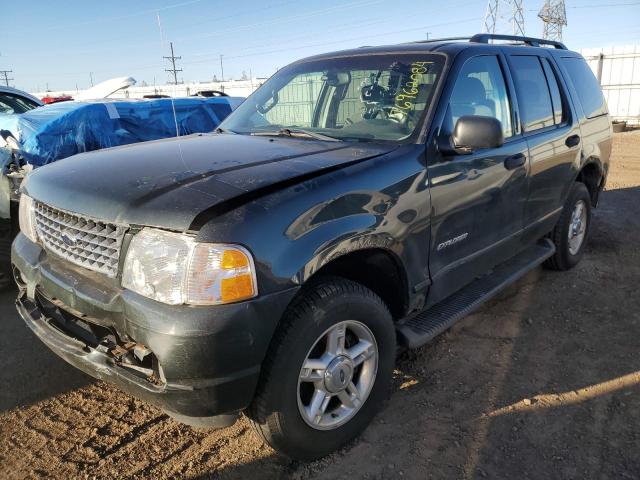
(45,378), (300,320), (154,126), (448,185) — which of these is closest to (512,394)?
(448,185)

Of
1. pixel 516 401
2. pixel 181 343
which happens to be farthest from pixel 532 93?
pixel 181 343

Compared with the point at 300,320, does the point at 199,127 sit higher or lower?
higher

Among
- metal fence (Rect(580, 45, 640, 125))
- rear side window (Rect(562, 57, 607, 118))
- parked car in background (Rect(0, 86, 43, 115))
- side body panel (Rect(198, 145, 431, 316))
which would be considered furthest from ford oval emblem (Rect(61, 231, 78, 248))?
metal fence (Rect(580, 45, 640, 125))

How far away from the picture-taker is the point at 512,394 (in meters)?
3.05

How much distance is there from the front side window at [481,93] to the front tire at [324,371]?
1.29m

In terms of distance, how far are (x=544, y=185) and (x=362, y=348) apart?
2.31 m

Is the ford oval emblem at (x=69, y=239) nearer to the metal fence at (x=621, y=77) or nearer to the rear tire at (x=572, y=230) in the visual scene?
the rear tire at (x=572, y=230)

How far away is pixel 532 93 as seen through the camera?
3.89 m

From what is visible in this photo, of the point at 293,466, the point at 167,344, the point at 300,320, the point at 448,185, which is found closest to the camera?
the point at 167,344

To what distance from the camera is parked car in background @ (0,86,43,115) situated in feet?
27.3

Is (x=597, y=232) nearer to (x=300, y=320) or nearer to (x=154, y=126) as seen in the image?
(x=300, y=320)

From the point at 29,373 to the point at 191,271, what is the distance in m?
2.09

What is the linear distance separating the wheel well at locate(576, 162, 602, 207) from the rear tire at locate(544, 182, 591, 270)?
12cm

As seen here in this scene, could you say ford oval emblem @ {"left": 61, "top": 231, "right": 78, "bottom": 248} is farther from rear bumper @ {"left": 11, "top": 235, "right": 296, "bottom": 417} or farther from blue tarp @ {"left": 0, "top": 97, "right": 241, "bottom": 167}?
blue tarp @ {"left": 0, "top": 97, "right": 241, "bottom": 167}
